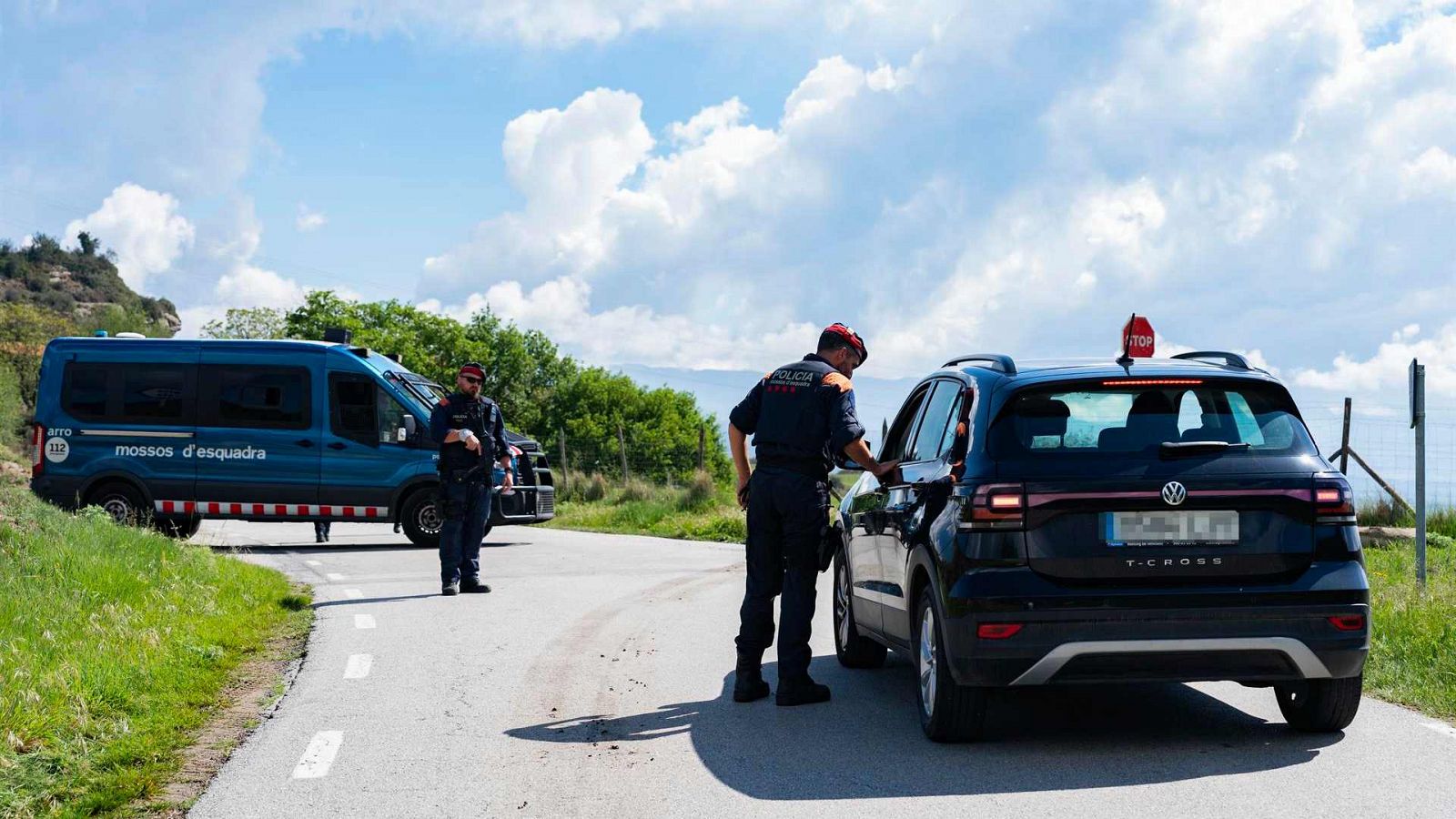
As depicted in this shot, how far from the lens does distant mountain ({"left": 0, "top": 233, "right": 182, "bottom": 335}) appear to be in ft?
417

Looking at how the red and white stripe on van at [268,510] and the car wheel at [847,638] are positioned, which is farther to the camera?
the red and white stripe on van at [268,510]

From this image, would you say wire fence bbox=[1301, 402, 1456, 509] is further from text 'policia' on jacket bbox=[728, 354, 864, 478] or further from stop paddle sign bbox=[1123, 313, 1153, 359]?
text 'policia' on jacket bbox=[728, 354, 864, 478]

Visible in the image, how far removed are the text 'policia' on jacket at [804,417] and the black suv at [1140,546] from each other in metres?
1.13

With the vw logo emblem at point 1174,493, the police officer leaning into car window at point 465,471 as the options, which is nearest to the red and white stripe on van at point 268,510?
the police officer leaning into car window at point 465,471

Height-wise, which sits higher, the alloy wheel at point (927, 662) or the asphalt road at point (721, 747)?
the alloy wheel at point (927, 662)

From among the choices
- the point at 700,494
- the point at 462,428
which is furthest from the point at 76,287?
the point at 462,428

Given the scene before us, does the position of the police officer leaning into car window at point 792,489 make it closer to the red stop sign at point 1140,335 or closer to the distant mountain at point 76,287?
the red stop sign at point 1140,335

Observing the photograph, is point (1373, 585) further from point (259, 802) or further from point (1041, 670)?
point (259, 802)

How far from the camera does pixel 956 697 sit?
5.85 metres

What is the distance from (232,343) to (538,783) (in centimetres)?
1399

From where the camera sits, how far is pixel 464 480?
12242 mm

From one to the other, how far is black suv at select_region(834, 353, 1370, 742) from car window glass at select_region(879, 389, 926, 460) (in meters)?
1.53

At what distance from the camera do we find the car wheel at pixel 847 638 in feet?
26.5

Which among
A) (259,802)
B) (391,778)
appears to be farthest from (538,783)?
(259,802)
